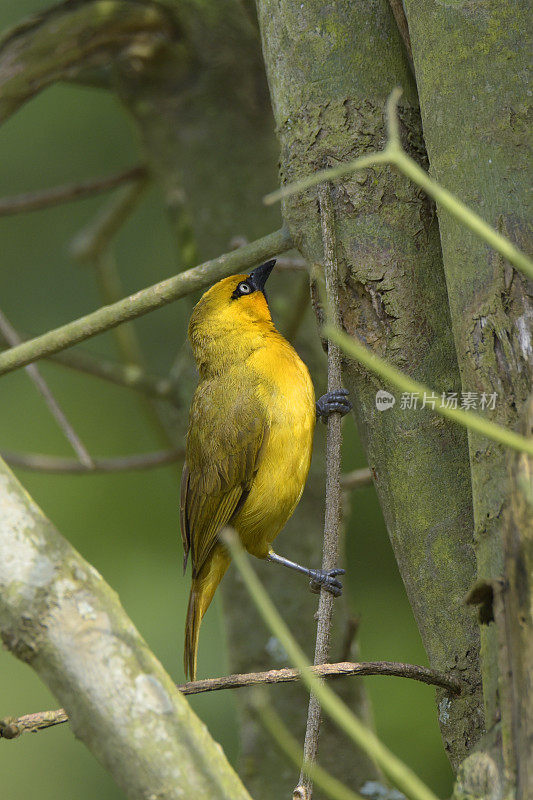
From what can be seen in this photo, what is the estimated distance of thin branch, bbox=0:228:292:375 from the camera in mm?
2396

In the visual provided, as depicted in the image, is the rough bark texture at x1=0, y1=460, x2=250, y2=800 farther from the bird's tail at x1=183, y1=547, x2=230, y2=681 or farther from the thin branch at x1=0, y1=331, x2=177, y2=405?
the thin branch at x1=0, y1=331, x2=177, y2=405

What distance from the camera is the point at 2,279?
6.52 meters

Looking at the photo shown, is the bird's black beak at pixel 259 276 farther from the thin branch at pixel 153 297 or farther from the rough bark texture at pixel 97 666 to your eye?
the rough bark texture at pixel 97 666

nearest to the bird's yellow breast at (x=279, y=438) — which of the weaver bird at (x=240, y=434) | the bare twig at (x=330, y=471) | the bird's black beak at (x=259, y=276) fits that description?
the weaver bird at (x=240, y=434)

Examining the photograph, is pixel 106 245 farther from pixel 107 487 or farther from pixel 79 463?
pixel 107 487

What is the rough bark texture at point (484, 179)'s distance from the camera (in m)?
1.76

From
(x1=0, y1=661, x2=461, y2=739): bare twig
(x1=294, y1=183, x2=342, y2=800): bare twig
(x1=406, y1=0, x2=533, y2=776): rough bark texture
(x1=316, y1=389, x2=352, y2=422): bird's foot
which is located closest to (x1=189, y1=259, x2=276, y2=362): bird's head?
(x1=316, y1=389, x2=352, y2=422): bird's foot

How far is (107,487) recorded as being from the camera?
5.89m

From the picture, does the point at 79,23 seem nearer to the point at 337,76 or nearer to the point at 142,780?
the point at 337,76

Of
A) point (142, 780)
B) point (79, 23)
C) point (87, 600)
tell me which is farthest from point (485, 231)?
point (79, 23)

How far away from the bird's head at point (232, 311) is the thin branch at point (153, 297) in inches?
41.7

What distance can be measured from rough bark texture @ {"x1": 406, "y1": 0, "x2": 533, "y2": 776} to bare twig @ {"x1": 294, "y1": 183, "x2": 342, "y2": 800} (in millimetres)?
308

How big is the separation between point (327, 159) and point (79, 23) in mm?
1772

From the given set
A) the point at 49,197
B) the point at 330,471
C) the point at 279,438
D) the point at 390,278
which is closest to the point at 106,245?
the point at 49,197
